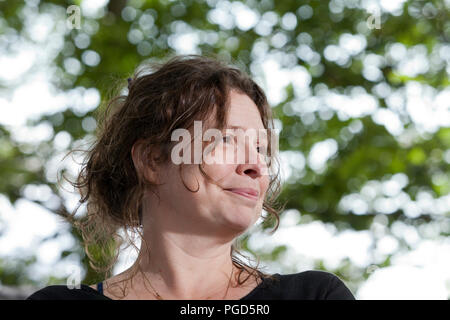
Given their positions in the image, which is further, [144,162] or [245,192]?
[144,162]

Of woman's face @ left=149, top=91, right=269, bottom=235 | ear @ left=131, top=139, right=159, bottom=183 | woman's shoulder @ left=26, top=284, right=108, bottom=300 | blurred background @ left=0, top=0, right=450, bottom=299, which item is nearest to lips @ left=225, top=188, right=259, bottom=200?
woman's face @ left=149, top=91, right=269, bottom=235

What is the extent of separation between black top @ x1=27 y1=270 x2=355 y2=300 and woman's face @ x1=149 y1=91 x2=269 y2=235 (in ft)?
0.53

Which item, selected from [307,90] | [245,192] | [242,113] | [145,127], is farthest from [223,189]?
[307,90]

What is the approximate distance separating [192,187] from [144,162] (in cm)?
25

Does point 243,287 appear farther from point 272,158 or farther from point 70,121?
point 70,121

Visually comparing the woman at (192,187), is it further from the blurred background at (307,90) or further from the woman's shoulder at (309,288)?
the blurred background at (307,90)

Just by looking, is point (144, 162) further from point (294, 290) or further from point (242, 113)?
point (294, 290)

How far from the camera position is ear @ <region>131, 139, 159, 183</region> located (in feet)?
5.09

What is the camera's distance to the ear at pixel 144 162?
5.09 feet

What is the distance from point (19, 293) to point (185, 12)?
2.47 meters

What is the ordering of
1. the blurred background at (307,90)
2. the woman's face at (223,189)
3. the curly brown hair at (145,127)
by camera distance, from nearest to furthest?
the woman's face at (223,189)
the curly brown hair at (145,127)
the blurred background at (307,90)

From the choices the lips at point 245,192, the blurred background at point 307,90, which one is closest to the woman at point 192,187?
the lips at point 245,192

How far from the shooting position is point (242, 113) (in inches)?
58.5

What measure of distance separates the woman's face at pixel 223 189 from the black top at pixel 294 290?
0.53 ft
